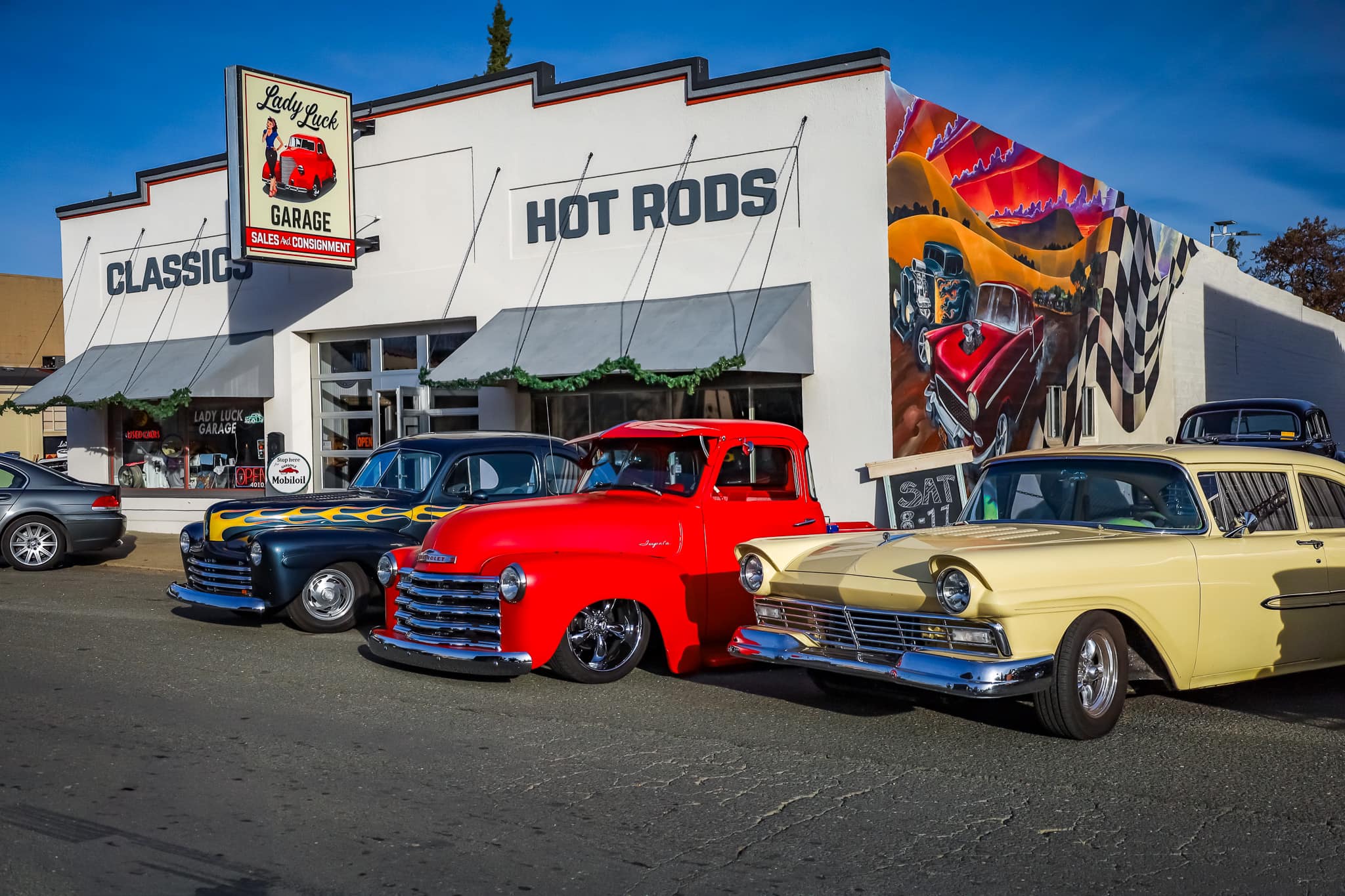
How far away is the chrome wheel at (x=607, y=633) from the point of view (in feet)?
25.0

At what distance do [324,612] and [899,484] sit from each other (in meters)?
7.42

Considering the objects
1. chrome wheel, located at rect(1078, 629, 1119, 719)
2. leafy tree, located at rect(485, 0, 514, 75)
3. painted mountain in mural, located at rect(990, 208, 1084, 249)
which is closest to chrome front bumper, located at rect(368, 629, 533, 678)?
chrome wheel, located at rect(1078, 629, 1119, 719)

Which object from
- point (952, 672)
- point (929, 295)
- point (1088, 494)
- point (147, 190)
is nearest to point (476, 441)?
point (1088, 494)

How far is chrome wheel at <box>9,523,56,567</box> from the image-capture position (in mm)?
15055

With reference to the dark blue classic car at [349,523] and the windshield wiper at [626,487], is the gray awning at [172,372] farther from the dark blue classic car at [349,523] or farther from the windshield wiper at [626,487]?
the windshield wiper at [626,487]

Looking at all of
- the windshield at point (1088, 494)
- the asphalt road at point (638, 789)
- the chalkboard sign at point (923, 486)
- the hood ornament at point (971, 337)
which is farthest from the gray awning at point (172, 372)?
the windshield at point (1088, 494)

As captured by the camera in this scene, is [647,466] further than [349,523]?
No

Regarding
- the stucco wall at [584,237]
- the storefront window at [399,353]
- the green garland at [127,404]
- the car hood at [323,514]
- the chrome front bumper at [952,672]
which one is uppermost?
the stucco wall at [584,237]

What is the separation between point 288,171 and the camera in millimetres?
17281

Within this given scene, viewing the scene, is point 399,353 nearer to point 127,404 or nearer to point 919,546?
point 127,404

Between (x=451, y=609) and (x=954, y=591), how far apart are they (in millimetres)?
3315

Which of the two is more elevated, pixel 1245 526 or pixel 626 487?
pixel 626 487

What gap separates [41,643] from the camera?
9.34 m

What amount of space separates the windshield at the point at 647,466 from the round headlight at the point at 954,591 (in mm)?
2813
